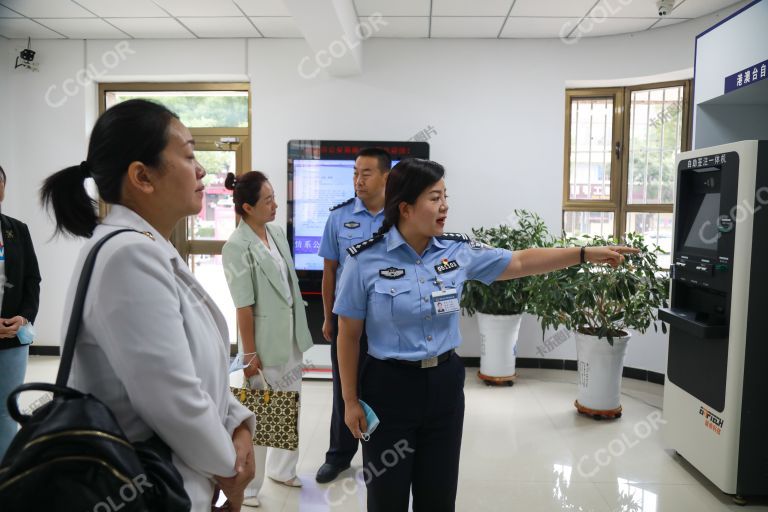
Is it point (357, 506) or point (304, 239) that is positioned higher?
point (304, 239)

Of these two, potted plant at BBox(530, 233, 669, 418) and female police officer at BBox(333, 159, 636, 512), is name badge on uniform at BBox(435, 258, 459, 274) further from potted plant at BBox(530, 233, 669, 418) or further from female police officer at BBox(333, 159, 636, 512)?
potted plant at BBox(530, 233, 669, 418)

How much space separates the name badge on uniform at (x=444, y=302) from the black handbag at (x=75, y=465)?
1.00m

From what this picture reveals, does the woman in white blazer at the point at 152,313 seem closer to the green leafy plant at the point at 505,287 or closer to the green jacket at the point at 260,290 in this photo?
the green jacket at the point at 260,290

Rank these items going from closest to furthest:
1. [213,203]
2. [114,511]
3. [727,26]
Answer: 1. [114,511]
2. [727,26]
3. [213,203]

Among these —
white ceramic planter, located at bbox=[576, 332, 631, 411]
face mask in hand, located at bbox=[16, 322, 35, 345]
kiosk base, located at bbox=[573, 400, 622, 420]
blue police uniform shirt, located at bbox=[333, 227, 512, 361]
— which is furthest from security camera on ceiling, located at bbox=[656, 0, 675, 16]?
face mask in hand, located at bbox=[16, 322, 35, 345]

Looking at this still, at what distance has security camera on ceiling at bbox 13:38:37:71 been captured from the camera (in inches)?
185

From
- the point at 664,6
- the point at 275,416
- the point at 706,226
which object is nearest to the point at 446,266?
the point at 275,416

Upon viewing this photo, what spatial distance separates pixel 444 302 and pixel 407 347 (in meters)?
0.19

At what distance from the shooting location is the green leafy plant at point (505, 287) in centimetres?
412

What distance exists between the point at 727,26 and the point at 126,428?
3450 mm

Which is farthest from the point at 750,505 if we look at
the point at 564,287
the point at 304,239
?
the point at 304,239

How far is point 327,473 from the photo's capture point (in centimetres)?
274

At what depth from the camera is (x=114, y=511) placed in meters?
0.76

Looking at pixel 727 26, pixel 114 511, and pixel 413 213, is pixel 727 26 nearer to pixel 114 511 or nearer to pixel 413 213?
pixel 413 213
